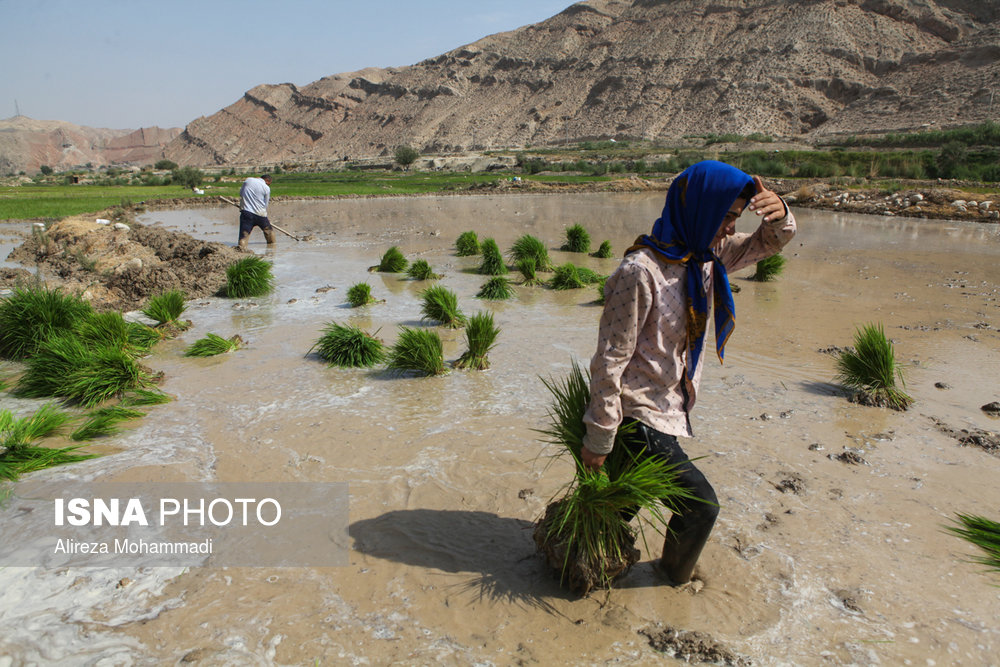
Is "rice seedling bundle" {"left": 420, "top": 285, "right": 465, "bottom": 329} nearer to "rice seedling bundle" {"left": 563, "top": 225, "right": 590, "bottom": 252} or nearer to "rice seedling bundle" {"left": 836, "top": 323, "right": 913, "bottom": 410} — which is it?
"rice seedling bundle" {"left": 836, "top": 323, "right": 913, "bottom": 410}

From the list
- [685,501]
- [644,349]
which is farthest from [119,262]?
[685,501]

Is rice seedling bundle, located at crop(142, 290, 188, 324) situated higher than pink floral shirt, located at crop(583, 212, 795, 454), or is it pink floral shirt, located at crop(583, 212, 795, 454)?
pink floral shirt, located at crop(583, 212, 795, 454)

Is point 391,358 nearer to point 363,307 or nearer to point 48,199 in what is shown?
point 363,307

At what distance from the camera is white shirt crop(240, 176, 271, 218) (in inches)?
548

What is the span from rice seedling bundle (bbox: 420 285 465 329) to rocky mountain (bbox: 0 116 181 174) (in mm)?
134874

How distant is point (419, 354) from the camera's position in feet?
19.4

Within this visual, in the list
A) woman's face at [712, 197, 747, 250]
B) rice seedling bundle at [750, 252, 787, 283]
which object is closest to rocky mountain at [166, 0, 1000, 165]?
rice seedling bundle at [750, 252, 787, 283]

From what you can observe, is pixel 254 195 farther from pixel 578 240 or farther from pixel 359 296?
pixel 578 240

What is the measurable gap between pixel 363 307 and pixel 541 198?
23.2m

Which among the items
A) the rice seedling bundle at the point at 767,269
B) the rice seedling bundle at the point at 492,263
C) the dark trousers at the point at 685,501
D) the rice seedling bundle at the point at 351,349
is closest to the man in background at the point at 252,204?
the rice seedling bundle at the point at 492,263

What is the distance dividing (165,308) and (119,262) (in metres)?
4.56

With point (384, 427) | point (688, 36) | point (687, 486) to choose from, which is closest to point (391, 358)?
point (384, 427)

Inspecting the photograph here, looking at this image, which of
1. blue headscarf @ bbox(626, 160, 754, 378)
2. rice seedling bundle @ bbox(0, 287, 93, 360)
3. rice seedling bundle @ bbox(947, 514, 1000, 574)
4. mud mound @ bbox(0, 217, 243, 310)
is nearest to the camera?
blue headscarf @ bbox(626, 160, 754, 378)

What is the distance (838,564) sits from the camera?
3131 millimetres
